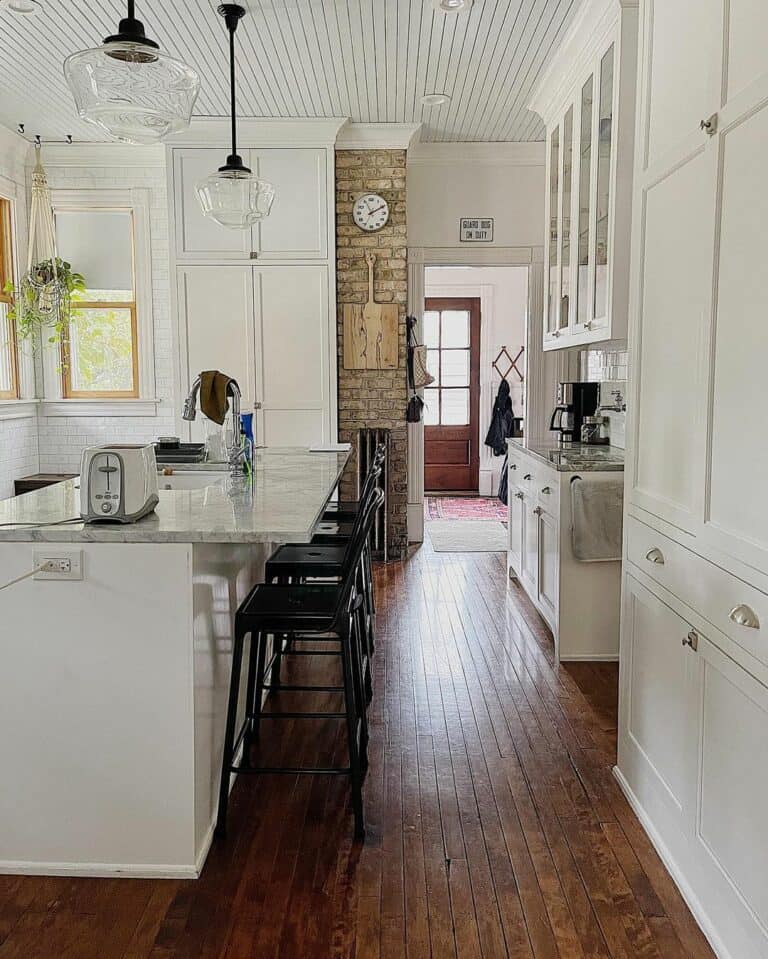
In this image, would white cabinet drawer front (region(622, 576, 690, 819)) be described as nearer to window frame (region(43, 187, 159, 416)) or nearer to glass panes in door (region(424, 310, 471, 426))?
window frame (region(43, 187, 159, 416))

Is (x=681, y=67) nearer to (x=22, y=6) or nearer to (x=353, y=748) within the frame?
(x=353, y=748)

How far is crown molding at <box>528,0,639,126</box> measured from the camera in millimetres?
3686

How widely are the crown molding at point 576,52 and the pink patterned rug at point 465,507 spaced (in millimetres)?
3835

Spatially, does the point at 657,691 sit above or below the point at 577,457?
below

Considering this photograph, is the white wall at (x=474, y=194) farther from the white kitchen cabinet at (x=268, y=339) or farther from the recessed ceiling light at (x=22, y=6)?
the recessed ceiling light at (x=22, y=6)

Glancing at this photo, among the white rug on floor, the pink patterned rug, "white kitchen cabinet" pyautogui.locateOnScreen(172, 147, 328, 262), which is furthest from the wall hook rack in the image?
"white kitchen cabinet" pyautogui.locateOnScreen(172, 147, 328, 262)

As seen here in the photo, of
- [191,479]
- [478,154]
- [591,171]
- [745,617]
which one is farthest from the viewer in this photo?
[478,154]

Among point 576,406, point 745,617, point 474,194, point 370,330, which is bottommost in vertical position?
point 745,617

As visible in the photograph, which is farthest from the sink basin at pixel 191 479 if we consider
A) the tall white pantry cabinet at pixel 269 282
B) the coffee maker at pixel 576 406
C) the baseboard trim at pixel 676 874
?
the coffee maker at pixel 576 406

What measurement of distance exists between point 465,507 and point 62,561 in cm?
659

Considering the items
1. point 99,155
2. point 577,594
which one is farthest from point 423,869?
point 99,155

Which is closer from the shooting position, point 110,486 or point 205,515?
point 110,486

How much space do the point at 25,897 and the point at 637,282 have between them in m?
2.44

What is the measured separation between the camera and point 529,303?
6375 millimetres
